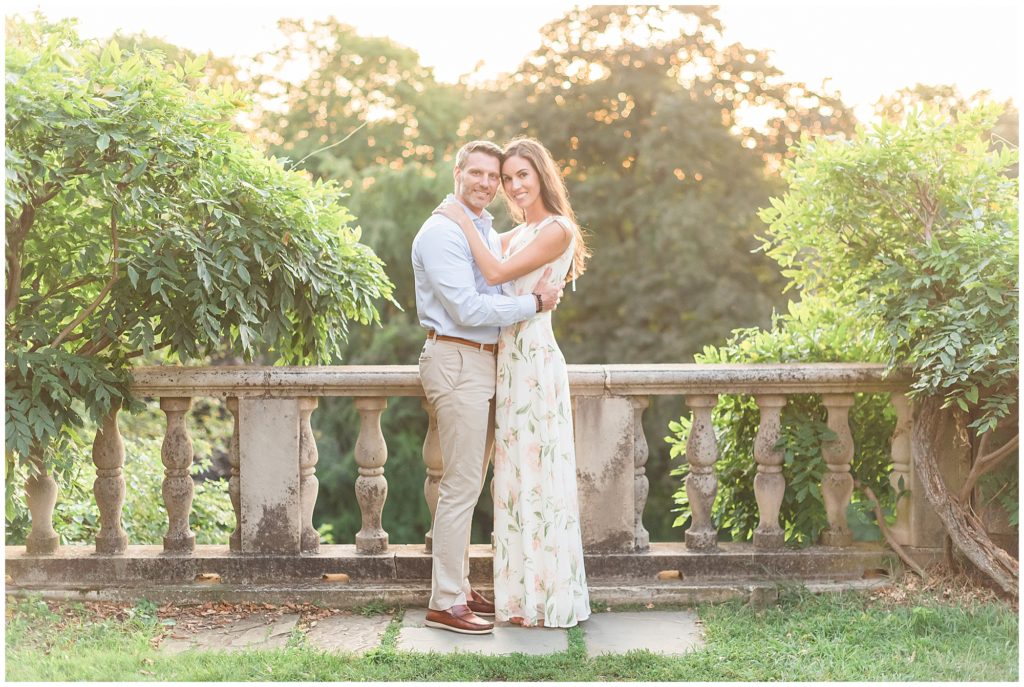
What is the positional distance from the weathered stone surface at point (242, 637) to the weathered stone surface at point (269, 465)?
424 mm

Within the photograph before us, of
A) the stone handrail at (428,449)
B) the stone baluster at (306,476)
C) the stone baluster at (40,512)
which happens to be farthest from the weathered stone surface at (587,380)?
the stone baluster at (40,512)

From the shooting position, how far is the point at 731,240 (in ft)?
53.2

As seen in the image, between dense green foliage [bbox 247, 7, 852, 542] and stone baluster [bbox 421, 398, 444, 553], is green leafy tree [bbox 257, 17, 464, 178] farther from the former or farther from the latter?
stone baluster [bbox 421, 398, 444, 553]

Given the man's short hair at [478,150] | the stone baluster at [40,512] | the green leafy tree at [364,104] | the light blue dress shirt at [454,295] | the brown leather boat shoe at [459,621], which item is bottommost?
the brown leather boat shoe at [459,621]

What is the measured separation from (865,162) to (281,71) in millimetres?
18335

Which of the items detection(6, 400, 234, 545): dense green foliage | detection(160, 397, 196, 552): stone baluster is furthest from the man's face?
detection(6, 400, 234, 545): dense green foliage

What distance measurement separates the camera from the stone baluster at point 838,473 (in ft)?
14.5

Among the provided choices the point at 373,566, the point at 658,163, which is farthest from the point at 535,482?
the point at 658,163

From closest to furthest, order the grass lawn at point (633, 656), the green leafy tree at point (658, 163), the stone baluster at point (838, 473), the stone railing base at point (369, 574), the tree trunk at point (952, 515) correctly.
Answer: the grass lawn at point (633, 656) < the tree trunk at point (952, 515) < the stone railing base at point (369, 574) < the stone baluster at point (838, 473) < the green leafy tree at point (658, 163)

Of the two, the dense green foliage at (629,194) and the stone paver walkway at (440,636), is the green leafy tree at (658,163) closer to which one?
the dense green foliage at (629,194)

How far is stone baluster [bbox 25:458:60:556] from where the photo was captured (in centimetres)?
431

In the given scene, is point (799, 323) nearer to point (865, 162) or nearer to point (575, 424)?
point (865, 162)

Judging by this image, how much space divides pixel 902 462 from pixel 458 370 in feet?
7.02

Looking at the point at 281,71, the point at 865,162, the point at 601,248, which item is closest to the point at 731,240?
the point at 601,248
